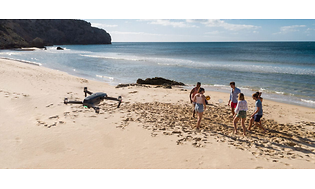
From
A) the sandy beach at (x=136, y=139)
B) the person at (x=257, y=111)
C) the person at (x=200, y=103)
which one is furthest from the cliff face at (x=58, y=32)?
the person at (x=257, y=111)

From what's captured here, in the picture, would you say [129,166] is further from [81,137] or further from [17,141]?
[17,141]

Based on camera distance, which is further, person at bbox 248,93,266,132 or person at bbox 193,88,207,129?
person at bbox 193,88,207,129

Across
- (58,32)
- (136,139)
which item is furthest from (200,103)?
(58,32)

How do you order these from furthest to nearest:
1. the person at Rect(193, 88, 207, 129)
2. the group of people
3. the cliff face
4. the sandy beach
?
the cliff face, the person at Rect(193, 88, 207, 129), the group of people, the sandy beach

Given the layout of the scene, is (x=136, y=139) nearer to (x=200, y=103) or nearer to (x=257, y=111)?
(x=200, y=103)

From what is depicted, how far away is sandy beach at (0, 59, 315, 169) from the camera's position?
4629 mm

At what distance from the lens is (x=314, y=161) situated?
4828 mm

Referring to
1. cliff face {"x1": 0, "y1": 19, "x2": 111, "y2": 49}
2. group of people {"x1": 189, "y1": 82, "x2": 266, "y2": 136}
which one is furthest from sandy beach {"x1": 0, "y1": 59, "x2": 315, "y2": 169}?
cliff face {"x1": 0, "y1": 19, "x2": 111, "y2": 49}

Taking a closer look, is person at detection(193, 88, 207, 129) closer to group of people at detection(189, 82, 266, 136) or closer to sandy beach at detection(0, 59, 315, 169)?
group of people at detection(189, 82, 266, 136)

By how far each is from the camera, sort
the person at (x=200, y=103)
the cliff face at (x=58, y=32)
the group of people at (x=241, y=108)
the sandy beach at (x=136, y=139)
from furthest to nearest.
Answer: the cliff face at (x=58, y=32)
the person at (x=200, y=103)
the group of people at (x=241, y=108)
the sandy beach at (x=136, y=139)

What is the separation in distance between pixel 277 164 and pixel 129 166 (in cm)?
339

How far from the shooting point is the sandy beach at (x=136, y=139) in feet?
15.2

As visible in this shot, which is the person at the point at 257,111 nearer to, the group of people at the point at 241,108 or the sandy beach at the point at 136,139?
the group of people at the point at 241,108

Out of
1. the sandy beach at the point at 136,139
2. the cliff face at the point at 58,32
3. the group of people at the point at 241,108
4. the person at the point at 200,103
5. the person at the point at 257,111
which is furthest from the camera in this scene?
the cliff face at the point at 58,32
